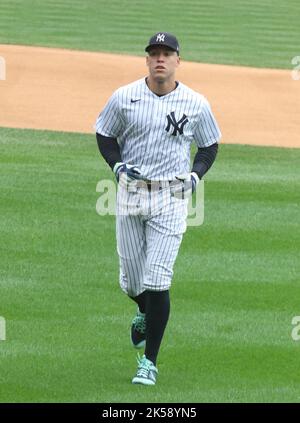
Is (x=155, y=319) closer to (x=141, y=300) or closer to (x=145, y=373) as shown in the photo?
(x=145, y=373)

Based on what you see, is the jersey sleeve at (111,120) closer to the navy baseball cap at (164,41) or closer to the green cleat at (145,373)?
the navy baseball cap at (164,41)

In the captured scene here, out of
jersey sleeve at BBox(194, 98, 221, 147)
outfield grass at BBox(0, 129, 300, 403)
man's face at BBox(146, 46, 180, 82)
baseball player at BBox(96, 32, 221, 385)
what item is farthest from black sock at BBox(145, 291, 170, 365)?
man's face at BBox(146, 46, 180, 82)

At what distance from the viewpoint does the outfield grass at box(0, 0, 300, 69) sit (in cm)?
2392

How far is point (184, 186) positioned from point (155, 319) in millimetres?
777

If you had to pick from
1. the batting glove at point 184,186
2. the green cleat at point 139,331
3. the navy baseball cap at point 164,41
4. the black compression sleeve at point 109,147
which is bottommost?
the green cleat at point 139,331

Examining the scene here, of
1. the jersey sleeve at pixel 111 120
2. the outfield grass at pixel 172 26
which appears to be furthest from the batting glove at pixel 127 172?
the outfield grass at pixel 172 26

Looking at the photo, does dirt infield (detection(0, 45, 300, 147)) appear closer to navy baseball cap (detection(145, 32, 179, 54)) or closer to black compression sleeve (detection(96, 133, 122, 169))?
black compression sleeve (detection(96, 133, 122, 169))

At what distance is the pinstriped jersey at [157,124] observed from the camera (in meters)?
7.54

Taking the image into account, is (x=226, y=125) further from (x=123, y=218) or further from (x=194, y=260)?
(x=123, y=218)

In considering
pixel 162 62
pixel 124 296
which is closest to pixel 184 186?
pixel 162 62

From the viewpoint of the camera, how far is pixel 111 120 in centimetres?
770

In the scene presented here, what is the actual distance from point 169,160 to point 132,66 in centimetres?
1360

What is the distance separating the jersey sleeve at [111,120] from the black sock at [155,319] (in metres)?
0.98

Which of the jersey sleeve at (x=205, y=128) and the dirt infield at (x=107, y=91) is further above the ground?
the dirt infield at (x=107, y=91)
